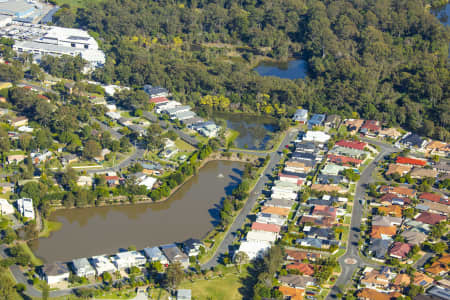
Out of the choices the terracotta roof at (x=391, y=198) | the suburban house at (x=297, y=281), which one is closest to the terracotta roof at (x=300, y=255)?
the suburban house at (x=297, y=281)

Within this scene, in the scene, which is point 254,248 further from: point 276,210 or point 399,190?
point 399,190

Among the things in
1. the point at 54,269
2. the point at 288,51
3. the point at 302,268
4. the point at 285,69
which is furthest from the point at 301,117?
the point at 54,269

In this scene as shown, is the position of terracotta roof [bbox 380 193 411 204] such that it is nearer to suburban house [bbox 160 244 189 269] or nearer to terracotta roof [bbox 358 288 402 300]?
terracotta roof [bbox 358 288 402 300]

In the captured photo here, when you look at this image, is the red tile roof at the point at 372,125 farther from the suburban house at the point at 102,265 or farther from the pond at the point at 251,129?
the suburban house at the point at 102,265

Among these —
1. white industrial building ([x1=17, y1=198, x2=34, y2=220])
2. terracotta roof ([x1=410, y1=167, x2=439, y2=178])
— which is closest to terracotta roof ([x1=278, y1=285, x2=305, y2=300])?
white industrial building ([x1=17, y1=198, x2=34, y2=220])

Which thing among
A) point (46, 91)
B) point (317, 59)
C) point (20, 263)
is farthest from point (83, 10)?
point (20, 263)
